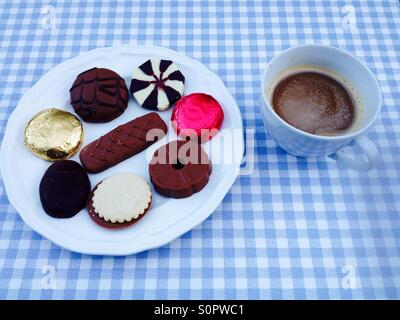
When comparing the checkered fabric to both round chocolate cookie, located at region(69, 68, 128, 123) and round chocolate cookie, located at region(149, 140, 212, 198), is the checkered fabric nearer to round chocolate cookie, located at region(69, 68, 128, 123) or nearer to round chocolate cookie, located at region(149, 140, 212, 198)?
round chocolate cookie, located at region(149, 140, 212, 198)

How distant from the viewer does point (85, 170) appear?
996mm

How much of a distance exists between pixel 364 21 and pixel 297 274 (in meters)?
0.86

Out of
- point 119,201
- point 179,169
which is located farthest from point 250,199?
point 119,201

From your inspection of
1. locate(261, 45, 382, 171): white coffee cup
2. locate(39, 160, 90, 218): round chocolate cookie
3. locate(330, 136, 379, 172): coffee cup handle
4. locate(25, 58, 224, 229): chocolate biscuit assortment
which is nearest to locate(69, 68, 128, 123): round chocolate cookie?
locate(25, 58, 224, 229): chocolate biscuit assortment

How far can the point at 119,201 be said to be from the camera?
93cm

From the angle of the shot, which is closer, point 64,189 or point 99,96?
point 64,189

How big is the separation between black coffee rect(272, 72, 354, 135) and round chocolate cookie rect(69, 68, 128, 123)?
0.40m

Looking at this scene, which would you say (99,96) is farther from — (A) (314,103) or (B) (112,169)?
(A) (314,103)

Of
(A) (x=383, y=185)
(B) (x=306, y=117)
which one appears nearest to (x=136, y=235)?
(B) (x=306, y=117)

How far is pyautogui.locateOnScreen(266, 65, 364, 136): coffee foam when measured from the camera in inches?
38.4

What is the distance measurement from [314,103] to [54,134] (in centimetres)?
65

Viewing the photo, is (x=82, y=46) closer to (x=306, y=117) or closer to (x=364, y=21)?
(x=306, y=117)

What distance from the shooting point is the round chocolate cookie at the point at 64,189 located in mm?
919
